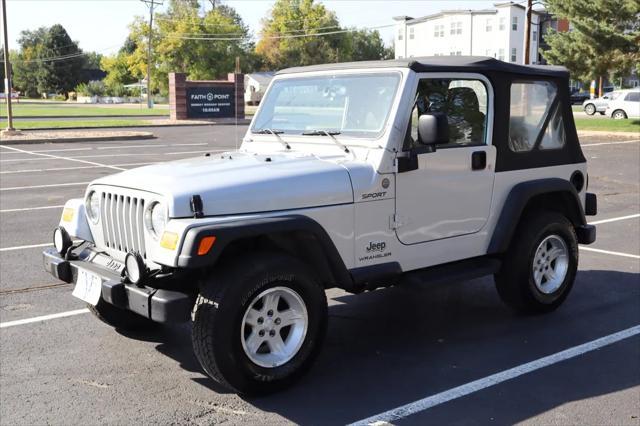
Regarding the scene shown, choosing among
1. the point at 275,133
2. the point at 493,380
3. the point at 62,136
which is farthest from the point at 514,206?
the point at 62,136

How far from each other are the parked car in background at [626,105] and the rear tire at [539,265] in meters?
35.0

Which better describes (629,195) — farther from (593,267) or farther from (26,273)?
(26,273)

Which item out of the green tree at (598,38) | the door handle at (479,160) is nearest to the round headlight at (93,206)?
the door handle at (479,160)

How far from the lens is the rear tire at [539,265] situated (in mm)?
5586

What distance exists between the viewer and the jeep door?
16.0 ft

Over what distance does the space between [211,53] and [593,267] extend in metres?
70.6

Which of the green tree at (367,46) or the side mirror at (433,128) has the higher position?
the green tree at (367,46)

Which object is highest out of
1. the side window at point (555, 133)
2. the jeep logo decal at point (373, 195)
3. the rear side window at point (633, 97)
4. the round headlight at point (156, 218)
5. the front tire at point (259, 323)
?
the rear side window at point (633, 97)

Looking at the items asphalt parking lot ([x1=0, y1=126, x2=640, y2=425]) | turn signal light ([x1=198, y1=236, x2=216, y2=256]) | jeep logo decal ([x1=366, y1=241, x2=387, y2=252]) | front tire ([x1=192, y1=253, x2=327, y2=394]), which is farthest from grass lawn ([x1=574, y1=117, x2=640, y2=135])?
turn signal light ([x1=198, y1=236, x2=216, y2=256])

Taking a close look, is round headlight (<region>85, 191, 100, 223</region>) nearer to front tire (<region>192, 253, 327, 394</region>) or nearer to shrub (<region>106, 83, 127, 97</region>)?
front tire (<region>192, 253, 327, 394</region>)

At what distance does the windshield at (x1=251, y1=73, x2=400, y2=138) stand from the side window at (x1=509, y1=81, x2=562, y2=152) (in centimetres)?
121

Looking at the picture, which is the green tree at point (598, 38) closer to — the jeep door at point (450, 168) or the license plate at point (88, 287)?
the jeep door at point (450, 168)

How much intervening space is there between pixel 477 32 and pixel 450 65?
256 ft

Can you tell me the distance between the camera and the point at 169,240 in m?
3.89
